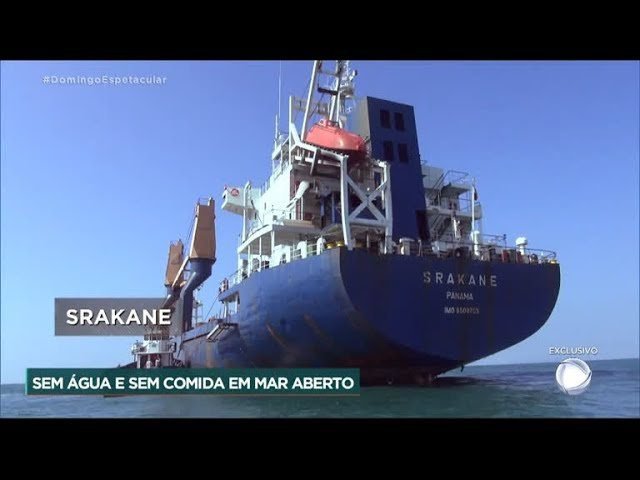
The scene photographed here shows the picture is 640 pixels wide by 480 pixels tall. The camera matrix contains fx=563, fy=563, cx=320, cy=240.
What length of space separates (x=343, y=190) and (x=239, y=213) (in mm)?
10493

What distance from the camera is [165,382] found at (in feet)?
31.8

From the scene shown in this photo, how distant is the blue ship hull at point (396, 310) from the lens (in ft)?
57.2

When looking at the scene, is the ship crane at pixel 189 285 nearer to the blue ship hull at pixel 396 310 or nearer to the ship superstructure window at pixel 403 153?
the blue ship hull at pixel 396 310

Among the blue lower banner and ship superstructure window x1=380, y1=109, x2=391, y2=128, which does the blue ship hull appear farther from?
the blue lower banner

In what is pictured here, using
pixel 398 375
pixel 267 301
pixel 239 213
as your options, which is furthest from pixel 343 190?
pixel 239 213

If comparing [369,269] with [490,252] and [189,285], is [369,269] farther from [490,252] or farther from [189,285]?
[189,285]

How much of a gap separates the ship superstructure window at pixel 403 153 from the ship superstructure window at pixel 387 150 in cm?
41

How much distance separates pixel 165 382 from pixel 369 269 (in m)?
9.09

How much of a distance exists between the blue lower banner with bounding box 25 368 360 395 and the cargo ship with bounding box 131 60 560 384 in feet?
24.7

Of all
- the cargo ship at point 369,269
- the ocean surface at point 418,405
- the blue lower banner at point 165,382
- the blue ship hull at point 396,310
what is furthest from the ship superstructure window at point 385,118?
the blue lower banner at point 165,382

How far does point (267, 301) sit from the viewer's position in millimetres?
20203

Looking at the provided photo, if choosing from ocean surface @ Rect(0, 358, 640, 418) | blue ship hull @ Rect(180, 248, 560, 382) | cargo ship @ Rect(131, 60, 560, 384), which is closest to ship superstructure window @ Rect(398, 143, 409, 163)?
cargo ship @ Rect(131, 60, 560, 384)

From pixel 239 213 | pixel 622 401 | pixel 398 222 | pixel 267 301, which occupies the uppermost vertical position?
pixel 239 213
